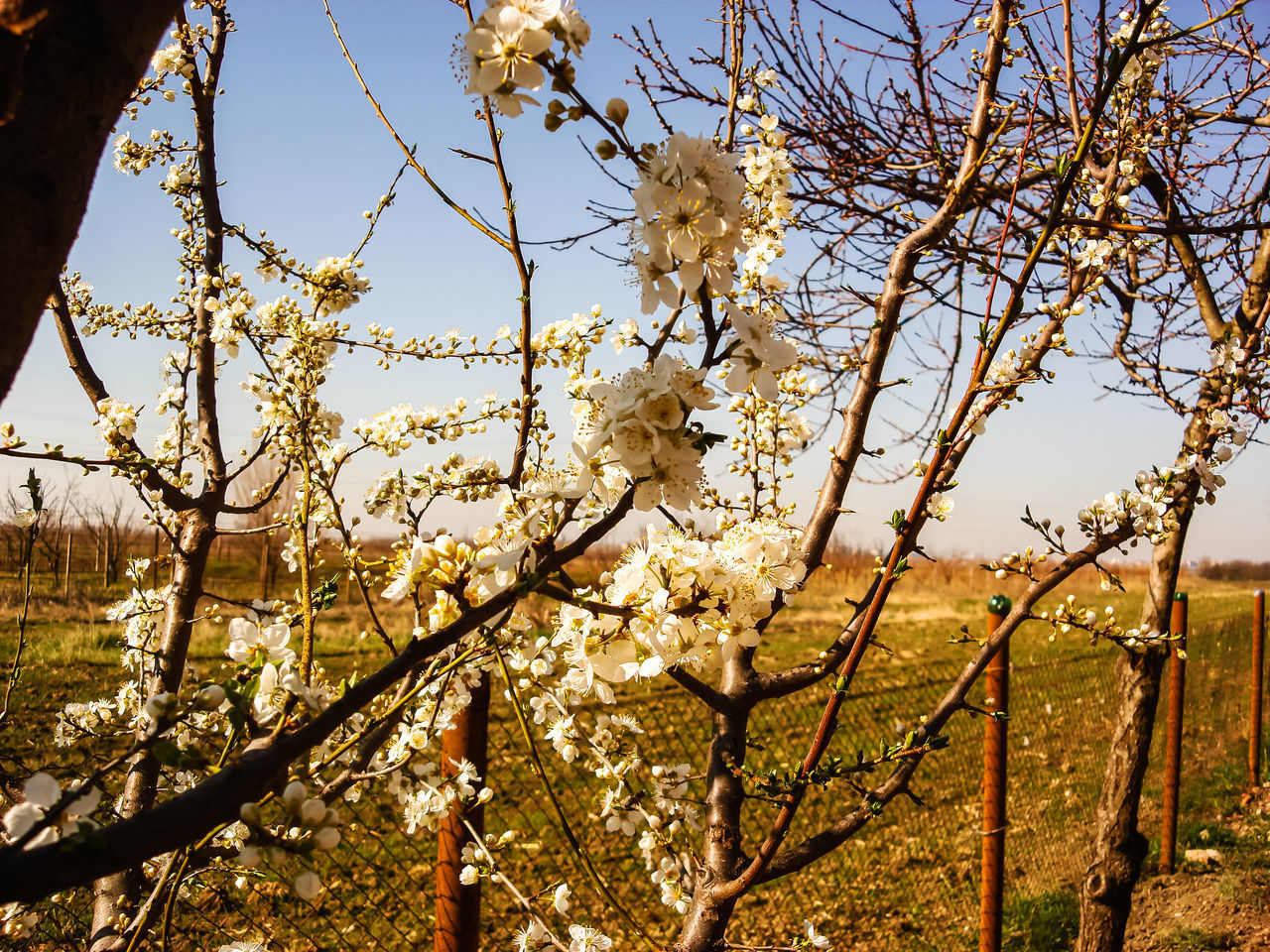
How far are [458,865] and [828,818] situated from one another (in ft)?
13.6

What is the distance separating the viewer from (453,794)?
190 cm

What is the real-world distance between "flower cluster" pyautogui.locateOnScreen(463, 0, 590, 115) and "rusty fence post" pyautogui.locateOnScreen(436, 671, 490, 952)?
5.16ft

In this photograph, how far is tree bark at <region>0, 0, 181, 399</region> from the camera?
543 mm

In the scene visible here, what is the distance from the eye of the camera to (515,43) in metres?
0.78

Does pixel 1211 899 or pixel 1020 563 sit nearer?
pixel 1020 563

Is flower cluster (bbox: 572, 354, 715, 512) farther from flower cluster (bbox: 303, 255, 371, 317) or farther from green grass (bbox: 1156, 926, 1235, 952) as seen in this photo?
green grass (bbox: 1156, 926, 1235, 952)

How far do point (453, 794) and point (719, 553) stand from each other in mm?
1159

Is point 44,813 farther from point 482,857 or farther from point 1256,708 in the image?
point 1256,708

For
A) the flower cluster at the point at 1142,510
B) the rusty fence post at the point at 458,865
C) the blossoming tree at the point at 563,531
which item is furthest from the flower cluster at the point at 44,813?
the flower cluster at the point at 1142,510

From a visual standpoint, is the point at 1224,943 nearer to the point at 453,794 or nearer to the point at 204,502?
the point at 453,794

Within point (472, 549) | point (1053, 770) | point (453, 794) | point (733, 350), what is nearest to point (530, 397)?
point (472, 549)

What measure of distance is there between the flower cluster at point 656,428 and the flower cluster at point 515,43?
1.03ft

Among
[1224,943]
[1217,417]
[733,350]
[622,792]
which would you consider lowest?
[1224,943]

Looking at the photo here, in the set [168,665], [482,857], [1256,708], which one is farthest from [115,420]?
[1256,708]
